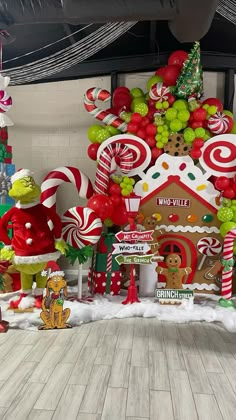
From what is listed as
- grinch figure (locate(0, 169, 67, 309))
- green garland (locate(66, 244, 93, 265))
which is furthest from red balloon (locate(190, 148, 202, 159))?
grinch figure (locate(0, 169, 67, 309))

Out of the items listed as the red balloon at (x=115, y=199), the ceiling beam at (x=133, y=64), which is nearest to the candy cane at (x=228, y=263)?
Answer: the red balloon at (x=115, y=199)

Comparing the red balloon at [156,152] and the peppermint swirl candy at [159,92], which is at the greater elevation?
the peppermint swirl candy at [159,92]

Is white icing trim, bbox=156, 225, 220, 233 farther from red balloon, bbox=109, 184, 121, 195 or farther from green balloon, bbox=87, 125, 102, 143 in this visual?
green balloon, bbox=87, 125, 102, 143

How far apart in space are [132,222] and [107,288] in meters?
0.91

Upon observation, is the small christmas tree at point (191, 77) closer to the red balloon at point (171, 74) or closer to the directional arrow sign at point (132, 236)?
the red balloon at point (171, 74)

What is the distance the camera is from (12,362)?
3111 millimetres

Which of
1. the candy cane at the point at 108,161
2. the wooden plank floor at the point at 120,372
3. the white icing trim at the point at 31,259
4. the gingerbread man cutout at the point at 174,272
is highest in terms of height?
the candy cane at the point at 108,161

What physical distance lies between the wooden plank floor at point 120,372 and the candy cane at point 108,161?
1663mm

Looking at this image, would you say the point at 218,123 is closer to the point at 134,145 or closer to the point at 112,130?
the point at 134,145

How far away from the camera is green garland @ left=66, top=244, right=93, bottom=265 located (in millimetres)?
4504

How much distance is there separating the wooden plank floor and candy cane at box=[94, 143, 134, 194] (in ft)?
5.46

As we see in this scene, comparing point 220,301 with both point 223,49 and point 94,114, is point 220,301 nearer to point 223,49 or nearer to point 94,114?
point 94,114

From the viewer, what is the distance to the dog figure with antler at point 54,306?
3.75 meters

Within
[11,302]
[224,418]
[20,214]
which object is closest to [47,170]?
[20,214]
